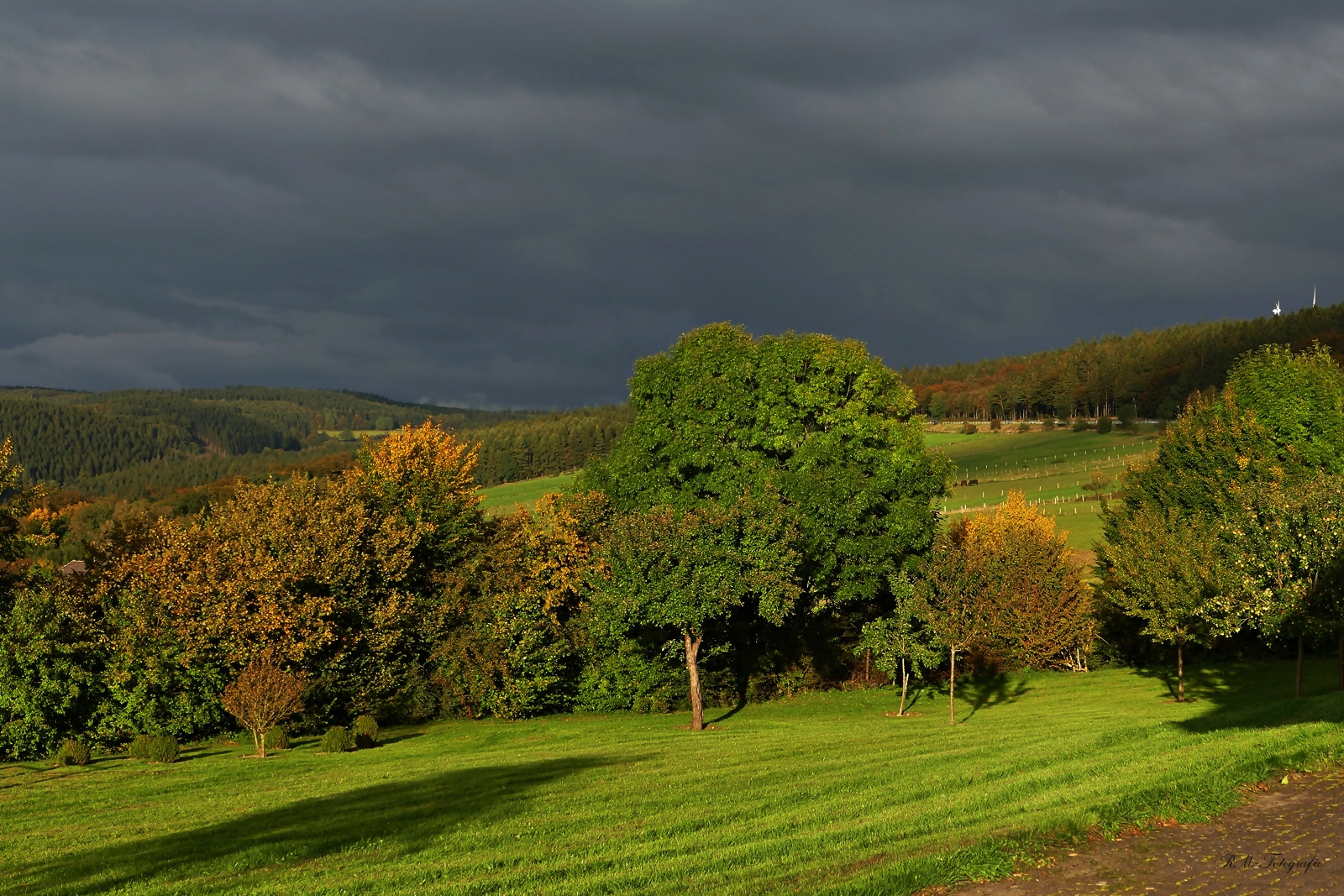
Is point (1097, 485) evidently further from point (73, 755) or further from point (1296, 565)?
point (73, 755)

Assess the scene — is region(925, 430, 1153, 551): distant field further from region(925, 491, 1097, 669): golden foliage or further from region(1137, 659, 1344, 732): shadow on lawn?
region(1137, 659, 1344, 732): shadow on lawn

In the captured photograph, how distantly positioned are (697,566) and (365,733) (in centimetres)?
1530

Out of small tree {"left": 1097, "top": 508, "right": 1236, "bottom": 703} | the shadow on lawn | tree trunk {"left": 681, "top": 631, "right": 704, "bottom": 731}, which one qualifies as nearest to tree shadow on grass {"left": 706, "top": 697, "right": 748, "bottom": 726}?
tree trunk {"left": 681, "top": 631, "right": 704, "bottom": 731}

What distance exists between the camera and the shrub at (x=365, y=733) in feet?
132

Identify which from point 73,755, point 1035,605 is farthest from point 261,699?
point 1035,605

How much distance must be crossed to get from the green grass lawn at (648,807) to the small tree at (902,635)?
15.6 ft

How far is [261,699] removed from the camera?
38.4 meters

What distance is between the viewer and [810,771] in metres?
24.4

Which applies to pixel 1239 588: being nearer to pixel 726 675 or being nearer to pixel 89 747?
pixel 726 675

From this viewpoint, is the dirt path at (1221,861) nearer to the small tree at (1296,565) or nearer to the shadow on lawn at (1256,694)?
the shadow on lawn at (1256,694)

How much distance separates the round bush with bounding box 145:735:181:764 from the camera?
37031 millimetres

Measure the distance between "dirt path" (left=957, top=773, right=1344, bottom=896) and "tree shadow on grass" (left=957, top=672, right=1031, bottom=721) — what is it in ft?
103

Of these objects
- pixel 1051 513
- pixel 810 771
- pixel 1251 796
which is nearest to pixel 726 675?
pixel 810 771

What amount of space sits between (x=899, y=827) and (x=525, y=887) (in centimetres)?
629
